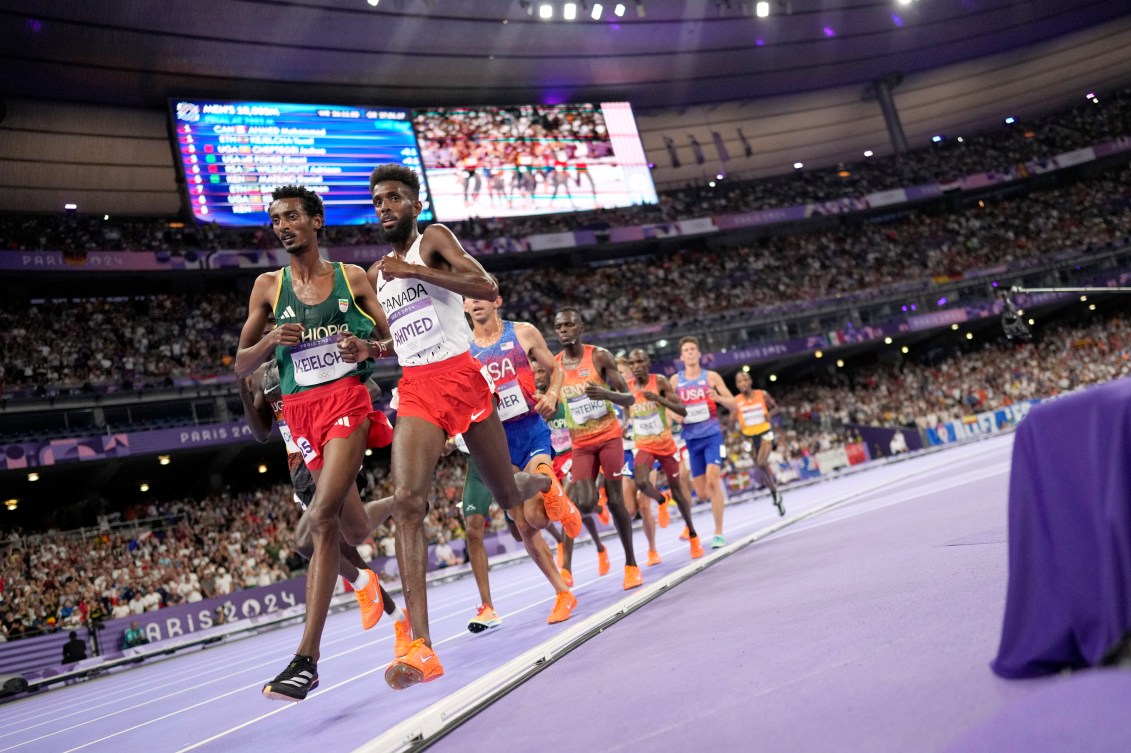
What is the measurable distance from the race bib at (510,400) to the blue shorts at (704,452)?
13.5ft

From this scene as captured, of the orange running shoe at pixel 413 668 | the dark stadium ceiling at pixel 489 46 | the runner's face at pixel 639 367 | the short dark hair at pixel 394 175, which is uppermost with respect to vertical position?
the dark stadium ceiling at pixel 489 46

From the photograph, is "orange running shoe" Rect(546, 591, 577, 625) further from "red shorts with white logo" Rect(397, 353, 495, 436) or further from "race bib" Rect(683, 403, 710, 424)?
"race bib" Rect(683, 403, 710, 424)

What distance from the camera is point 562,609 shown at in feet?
19.5

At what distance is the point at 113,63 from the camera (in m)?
25.5

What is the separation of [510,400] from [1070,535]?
193 inches

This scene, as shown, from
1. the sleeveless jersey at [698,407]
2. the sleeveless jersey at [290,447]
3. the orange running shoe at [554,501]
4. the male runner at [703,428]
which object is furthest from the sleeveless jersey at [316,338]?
the sleeveless jersey at [698,407]

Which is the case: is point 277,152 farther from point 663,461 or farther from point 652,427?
point 663,461

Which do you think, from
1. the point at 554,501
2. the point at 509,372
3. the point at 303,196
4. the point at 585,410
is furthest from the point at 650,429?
the point at 303,196

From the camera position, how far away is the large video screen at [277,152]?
85.5ft

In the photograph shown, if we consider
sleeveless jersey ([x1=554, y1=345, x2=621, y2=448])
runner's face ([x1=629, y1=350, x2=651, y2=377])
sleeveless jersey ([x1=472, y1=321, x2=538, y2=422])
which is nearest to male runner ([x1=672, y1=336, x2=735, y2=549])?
runner's face ([x1=629, y1=350, x2=651, y2=377])

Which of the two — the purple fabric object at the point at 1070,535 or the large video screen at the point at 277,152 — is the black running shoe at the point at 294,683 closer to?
the purple fabric object at the point at 1070,535

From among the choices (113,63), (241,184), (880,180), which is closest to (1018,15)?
(880,180)

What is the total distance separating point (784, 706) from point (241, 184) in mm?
26875

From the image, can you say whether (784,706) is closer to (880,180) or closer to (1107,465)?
(1107,465)
